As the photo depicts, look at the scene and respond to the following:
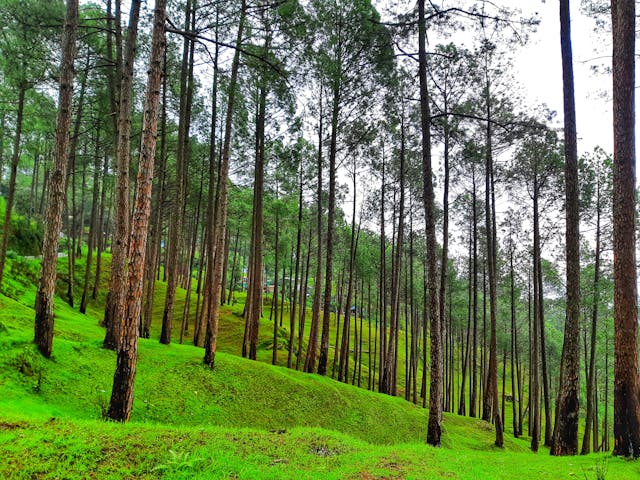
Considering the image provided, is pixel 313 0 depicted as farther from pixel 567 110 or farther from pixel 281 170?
pixel 567 110

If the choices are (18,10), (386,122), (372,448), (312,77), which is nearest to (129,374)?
(372,448)

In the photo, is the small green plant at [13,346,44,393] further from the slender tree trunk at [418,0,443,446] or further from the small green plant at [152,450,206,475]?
the slender tree trunk at [418,0,443,446]

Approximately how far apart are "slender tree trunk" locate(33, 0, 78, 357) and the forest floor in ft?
1.54

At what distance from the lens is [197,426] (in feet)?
21.9

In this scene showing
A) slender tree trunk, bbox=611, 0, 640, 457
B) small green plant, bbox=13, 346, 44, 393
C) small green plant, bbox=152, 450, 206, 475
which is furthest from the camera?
small green plant, bbox=13, 346, 44, 393

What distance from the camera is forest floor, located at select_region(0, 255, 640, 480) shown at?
13.9ft

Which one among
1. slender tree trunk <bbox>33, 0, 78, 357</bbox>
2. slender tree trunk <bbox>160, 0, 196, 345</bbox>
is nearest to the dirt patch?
slender tree trunk <bbox>33, 0, 78, 357</bbox>

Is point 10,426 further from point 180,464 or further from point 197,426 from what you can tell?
point 197,426

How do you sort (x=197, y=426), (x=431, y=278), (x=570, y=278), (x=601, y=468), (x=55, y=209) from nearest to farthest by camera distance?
1. (x=601, y=468)
2. (x=197, y=426)
3. (x=55, y=209)
4. (x=570, y=278)
5. (x=431, y=278)

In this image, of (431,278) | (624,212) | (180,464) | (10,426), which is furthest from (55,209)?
(624,212)

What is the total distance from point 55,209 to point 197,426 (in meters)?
5.75

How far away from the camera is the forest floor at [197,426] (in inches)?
167

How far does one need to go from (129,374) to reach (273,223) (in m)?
21.6

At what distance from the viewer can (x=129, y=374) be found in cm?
658
